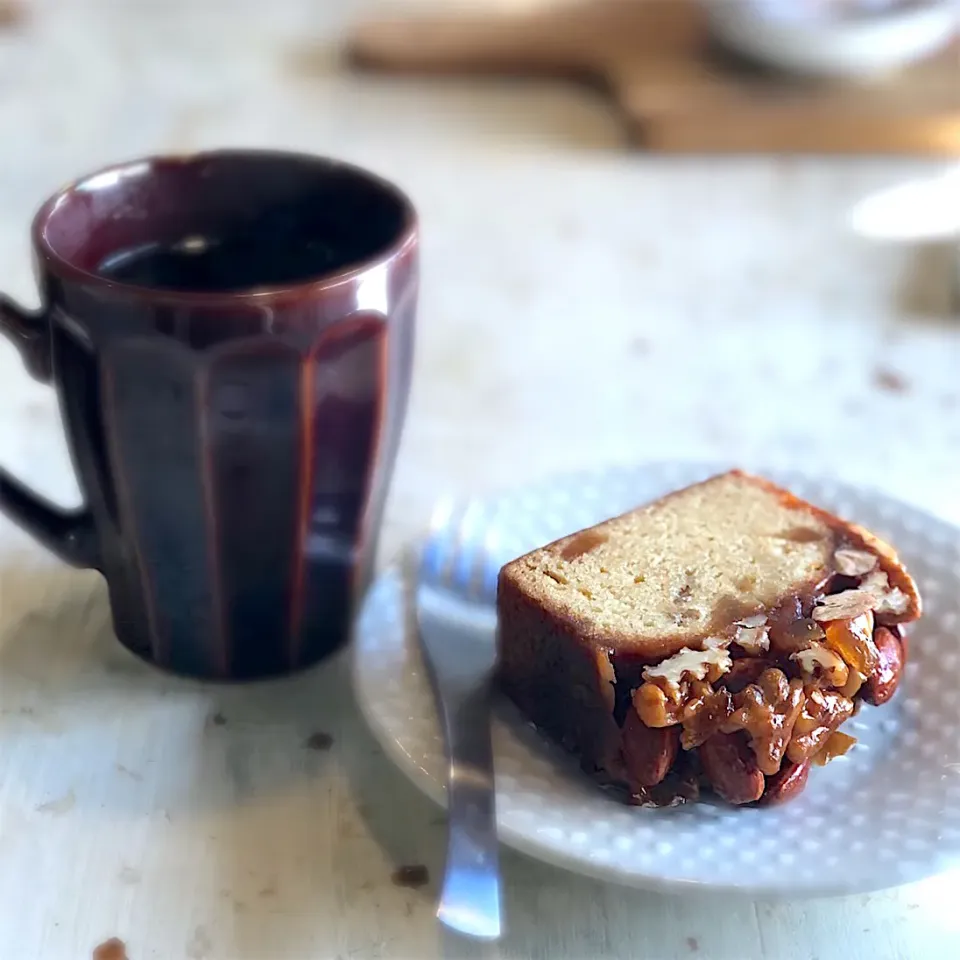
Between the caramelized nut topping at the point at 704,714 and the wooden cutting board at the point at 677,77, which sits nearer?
the caramelized nut topping at the point at 704,714

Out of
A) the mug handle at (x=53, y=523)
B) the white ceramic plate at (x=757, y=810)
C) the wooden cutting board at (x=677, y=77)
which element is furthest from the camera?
the wooden cutting board at (x=677, y=77)

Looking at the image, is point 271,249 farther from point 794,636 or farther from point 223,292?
point 794,636

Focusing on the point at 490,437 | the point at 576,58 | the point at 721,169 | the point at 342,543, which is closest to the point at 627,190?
the point at 721,169

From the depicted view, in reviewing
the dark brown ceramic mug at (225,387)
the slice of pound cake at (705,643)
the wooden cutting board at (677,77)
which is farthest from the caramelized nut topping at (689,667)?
the wooden cutting board at (677,77)

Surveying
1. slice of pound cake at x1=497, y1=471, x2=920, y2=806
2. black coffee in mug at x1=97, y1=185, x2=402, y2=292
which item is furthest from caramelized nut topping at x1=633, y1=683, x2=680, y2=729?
black coffee in mug at x1=97, y1=185, x2=402, y2=292

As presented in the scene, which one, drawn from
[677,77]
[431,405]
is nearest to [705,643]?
[431,405]

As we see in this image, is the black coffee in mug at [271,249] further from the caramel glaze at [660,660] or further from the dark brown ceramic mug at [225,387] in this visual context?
the caramel glaze at [660,660]

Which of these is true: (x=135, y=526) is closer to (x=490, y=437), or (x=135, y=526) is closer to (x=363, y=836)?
(x=363, y=836)
